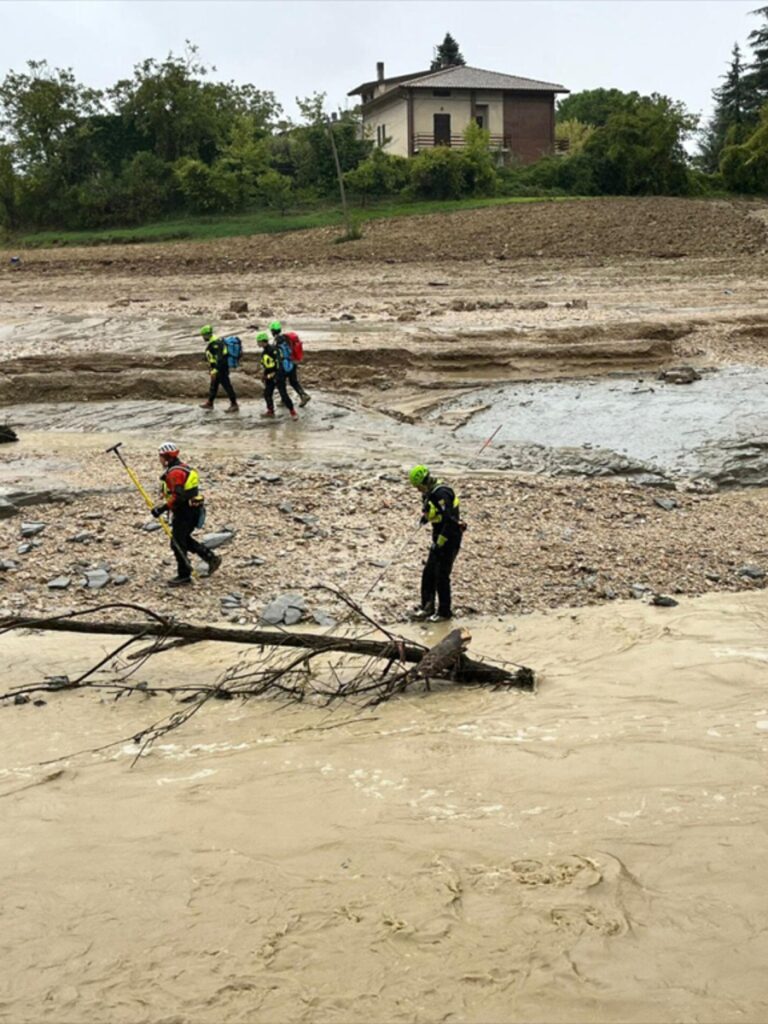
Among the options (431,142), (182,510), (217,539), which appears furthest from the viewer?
(431,142)

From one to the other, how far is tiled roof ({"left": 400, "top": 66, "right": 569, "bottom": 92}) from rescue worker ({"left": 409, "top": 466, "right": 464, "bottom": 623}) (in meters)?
41.4

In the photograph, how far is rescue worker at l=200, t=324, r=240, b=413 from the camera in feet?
51.4

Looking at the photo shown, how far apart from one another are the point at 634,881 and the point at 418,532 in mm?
6309

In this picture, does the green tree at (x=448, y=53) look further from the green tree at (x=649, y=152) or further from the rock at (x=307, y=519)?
the rock at (x=307, y=519)

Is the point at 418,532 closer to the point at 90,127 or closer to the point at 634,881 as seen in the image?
the point at 634,881

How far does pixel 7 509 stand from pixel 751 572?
8.54 metres

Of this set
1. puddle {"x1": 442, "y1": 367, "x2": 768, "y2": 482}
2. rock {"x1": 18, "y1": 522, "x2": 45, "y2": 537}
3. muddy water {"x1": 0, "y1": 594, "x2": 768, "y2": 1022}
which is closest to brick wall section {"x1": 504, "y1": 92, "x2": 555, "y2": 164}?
puddle {"x1": 442, "y1": 367, "x2": 768, "y2": 482}

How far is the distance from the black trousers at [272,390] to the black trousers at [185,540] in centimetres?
557

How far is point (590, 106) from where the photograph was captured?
5906cm

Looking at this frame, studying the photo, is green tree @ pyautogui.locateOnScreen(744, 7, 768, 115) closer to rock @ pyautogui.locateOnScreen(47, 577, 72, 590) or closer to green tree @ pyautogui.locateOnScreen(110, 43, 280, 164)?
green tree @ pyautogui.locateOnScreen(110, 43, 280, 164)

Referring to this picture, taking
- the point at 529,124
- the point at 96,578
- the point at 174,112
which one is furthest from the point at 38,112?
the point at 96,578

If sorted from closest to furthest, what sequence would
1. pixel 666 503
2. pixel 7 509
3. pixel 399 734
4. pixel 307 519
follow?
pixel 399 734
pixel 307 519
pixel 7 509
pixel 666 503

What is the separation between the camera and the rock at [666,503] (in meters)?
12.3

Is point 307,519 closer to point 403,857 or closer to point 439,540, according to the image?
point 439,540
